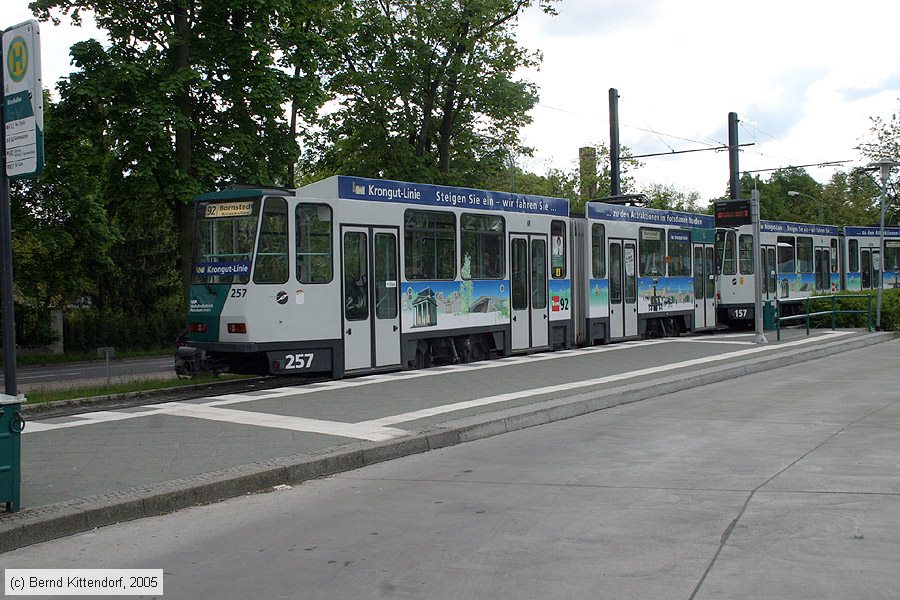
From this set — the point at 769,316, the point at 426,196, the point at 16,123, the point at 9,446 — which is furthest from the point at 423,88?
the point at 9,446

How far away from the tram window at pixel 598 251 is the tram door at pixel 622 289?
0.90 ft

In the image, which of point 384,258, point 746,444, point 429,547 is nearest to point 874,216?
point 384,258

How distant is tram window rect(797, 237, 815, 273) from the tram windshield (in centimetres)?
2332

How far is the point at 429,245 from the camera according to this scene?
57.4 feet

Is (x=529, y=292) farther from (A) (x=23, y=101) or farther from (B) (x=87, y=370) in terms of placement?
(B) (x=87, y=370)

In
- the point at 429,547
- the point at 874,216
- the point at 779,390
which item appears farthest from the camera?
the point at 874,216

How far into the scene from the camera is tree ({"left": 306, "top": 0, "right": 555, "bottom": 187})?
3094 cm

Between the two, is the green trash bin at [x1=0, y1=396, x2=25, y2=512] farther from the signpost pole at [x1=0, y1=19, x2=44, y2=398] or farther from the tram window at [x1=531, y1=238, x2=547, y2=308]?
the tram window at [x1=531, y1=238, x2=547, y2=308]

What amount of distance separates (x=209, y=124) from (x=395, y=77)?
29.1 feet

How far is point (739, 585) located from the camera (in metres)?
5.27

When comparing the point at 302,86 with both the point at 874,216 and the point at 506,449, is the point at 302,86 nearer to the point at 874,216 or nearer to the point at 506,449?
the point at 506,449

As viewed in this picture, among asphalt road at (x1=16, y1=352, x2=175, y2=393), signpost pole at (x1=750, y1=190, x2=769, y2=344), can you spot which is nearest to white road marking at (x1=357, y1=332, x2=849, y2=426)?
signpost pole at (x1=750, y1=190, x2=769, y2=344)

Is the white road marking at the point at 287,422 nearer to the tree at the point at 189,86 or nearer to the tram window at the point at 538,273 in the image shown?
the tram window at the point at 538,273

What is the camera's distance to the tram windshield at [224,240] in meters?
14.7
